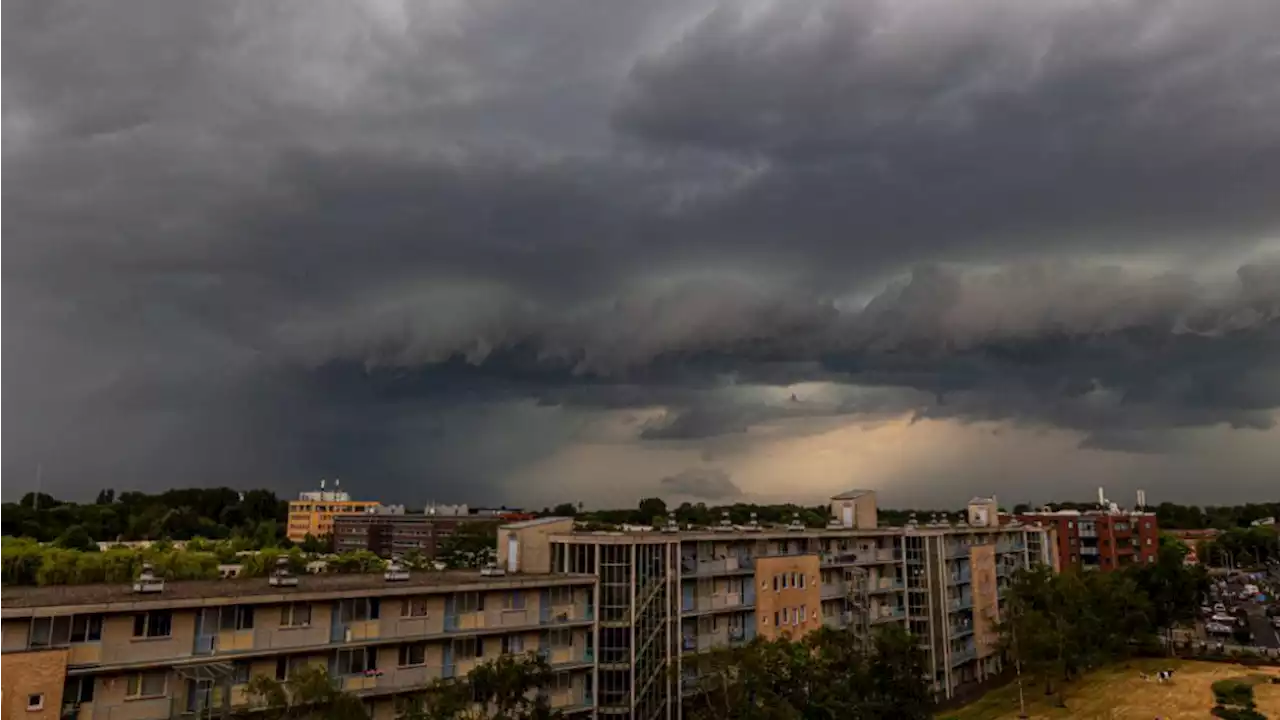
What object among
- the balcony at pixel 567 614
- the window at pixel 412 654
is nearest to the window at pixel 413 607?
the window at pixel 412 654

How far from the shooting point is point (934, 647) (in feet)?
287

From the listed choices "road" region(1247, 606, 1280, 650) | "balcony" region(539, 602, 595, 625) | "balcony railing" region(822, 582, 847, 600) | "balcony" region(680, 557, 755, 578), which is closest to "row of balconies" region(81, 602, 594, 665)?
"balcony" region(539, 602, 595, 625)

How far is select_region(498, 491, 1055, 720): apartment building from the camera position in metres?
58.5

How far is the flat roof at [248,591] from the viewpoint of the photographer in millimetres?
39688

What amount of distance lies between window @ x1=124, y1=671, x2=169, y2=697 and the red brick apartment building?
488ft

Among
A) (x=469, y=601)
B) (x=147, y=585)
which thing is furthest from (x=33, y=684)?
(x=469, y=601)

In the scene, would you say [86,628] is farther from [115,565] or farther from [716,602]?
[115,565]

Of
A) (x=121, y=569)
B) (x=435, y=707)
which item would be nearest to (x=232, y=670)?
(x=435, y=707)

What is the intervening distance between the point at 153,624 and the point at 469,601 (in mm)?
17185

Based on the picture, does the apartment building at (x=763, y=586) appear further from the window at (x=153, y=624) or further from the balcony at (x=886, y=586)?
the window at (x=153, y=624)

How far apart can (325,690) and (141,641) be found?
399 inches

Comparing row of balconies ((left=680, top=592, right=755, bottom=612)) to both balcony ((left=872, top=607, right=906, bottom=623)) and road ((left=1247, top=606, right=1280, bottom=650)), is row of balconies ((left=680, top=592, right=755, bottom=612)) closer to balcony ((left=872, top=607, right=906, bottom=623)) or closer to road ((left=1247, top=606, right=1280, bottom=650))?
balcony ((left=872, top=607, right=906, bottom=623))

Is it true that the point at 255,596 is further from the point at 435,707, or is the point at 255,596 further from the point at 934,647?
the point at 934,647

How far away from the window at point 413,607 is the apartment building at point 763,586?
36.9 ft
